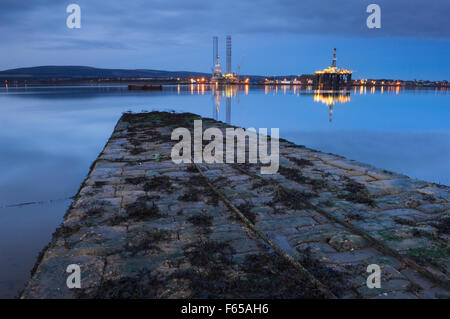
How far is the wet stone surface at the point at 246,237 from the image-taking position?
320 centimetres

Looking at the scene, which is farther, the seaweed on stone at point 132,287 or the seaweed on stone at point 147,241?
the seaweed on stone at point 147,241

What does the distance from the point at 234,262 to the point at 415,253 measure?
2.21 meters

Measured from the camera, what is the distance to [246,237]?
14.1 ft

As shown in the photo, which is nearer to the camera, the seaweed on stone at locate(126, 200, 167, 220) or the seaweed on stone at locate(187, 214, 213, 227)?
the seaweed on stone at locate(187, 214, 213, 227)

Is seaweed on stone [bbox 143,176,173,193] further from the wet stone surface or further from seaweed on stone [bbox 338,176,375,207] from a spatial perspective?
seaweed on stone [bbox 338,176,375,207]

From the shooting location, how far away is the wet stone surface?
320 centimetres

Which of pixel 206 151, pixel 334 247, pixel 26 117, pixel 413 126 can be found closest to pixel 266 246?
pixel 334 247

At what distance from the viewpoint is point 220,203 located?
559cm

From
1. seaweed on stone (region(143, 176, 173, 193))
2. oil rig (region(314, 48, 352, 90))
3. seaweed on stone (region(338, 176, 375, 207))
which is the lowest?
seaweed on stone (region(338, 176, 375, 207))

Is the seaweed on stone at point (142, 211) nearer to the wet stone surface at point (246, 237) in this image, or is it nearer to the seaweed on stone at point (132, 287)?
the wet stone surface at point (246, 237)
